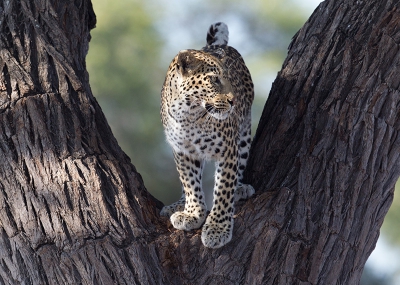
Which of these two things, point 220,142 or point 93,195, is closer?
point 93,195

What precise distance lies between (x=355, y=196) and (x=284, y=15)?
55.3 feet

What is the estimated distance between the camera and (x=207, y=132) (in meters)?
6.02

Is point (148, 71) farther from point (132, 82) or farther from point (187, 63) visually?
point (187, 63)

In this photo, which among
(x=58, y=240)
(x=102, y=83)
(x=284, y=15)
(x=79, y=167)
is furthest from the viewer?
(x=284, y=15)

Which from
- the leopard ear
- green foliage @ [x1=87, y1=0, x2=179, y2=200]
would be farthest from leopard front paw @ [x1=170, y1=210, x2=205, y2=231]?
green foliage @ [x1=87, y1=0, x2=179, y2=200]

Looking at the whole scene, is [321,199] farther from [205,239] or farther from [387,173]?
[205,239]

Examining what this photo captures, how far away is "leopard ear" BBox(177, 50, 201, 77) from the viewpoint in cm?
569

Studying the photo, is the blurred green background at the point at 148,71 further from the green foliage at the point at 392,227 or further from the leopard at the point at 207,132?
the leopard at the point at 207,132

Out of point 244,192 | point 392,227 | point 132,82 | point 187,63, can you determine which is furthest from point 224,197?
point 132,82

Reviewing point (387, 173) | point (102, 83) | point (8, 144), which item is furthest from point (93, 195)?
point (102, 83)

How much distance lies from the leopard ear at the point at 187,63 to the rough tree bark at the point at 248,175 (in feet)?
3.12

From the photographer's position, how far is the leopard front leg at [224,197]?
589 cm

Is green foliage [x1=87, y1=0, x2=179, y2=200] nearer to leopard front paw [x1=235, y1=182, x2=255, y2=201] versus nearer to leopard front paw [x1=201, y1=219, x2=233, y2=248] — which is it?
leopard front paw [x1=235, y1=182, x2=255, y2=201]

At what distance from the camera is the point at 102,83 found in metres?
19.3
